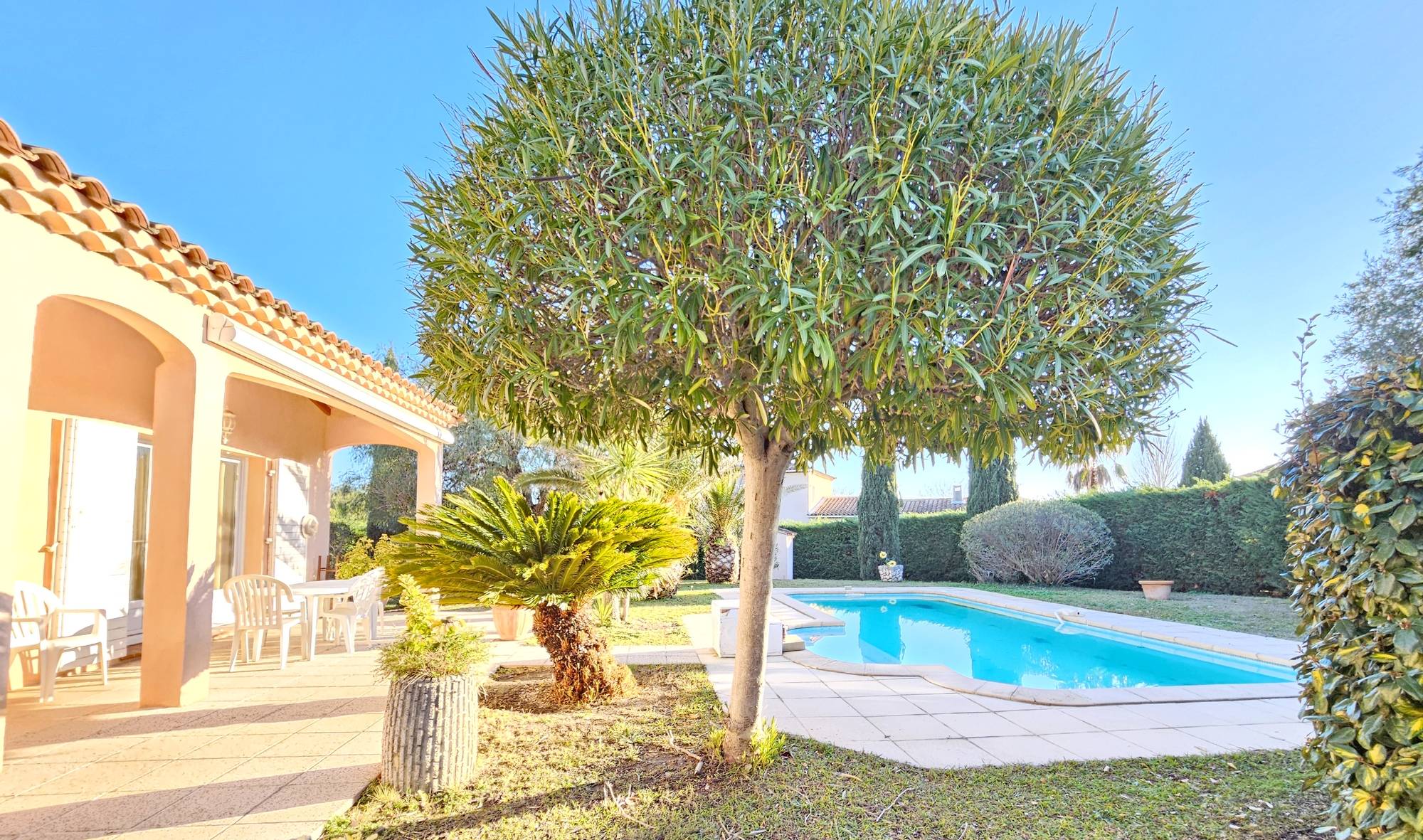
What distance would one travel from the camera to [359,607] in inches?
322

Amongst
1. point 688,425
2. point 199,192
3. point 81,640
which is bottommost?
point 81,640

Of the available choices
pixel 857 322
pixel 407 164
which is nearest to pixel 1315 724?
pixel 857 322

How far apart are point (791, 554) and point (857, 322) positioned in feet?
58.9

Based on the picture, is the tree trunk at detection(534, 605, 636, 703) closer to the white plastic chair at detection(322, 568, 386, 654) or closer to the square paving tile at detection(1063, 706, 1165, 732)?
the white plastic chair at detection(322, 568, 386, 654)

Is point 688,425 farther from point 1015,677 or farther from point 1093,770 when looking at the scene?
point 1015,677

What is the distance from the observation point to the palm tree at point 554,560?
5492 millimetres

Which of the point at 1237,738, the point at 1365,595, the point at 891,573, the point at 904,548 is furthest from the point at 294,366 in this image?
the point at 904,548

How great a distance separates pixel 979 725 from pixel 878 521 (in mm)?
15046

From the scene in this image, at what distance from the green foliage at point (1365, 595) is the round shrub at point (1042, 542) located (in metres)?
14.5

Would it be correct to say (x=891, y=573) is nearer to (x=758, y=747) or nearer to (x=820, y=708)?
(x=820, y=708)

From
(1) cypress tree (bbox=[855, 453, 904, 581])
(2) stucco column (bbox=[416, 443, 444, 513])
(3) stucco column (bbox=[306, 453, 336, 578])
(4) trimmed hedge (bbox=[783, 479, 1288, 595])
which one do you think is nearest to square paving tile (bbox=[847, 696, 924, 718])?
(2) stucco column (bbox=[416, 443, 444, 513])

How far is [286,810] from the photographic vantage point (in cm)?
371

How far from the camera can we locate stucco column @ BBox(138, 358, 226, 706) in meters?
5.59

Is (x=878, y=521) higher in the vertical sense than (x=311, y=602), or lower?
higher
